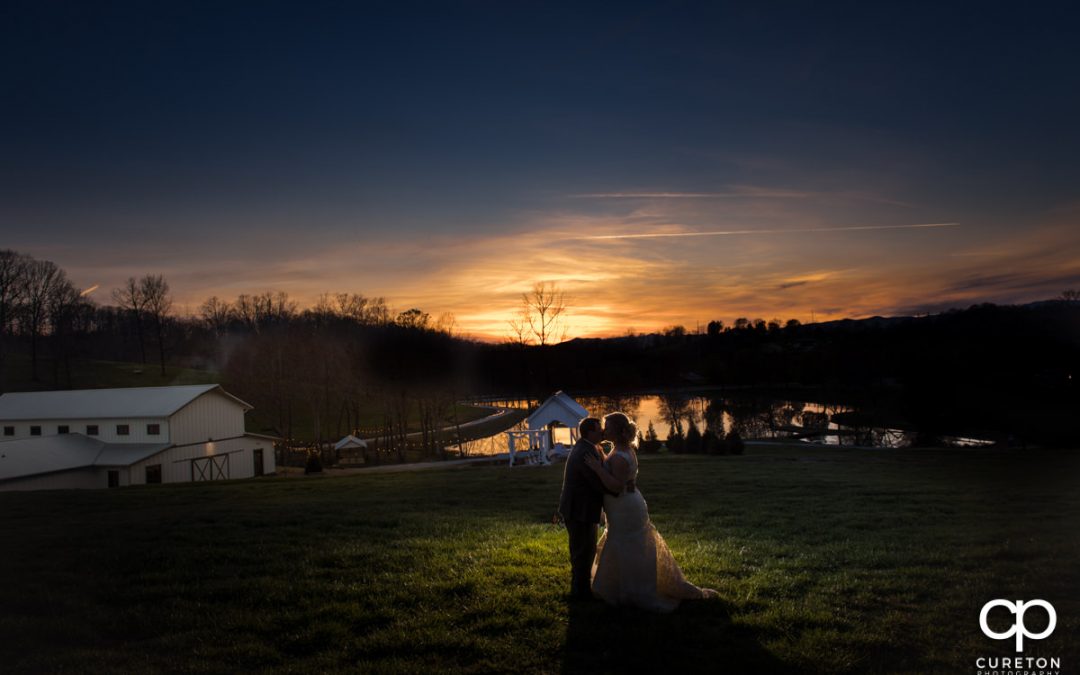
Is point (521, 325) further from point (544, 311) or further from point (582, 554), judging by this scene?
point (582, 554)

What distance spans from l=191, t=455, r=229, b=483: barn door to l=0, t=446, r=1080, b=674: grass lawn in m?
25.7

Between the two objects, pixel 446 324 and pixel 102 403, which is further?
pixel 446 324

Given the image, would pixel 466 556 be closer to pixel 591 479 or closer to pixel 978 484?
pixel 591 479

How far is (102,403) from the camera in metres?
38.9

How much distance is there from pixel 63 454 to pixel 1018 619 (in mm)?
40704

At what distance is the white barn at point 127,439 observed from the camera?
3344 cm

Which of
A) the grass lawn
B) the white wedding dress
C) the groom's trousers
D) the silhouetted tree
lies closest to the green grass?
the silhouetted tree

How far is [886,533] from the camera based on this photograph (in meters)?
10.4

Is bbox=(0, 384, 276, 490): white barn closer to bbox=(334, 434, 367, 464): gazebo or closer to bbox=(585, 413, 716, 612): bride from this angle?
bbox=(334, 434, 367, 464): gazebo

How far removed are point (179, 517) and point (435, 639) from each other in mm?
8387

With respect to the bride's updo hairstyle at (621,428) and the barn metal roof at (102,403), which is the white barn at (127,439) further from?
the bride's updo hairstyle at (621,428)

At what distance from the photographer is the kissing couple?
667 cm

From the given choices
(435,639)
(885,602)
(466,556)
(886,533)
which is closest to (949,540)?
(886,533)

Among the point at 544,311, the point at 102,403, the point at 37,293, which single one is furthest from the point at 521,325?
the point at 37,293
